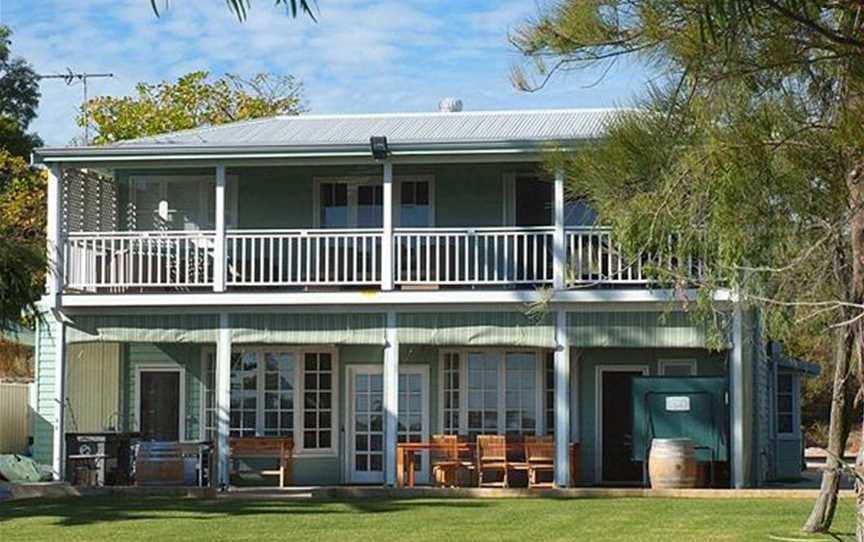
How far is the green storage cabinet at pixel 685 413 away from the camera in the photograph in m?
22.3

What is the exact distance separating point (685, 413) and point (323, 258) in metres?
6.02

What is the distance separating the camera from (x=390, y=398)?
73.9 ft

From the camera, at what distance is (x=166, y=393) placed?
25.8 m

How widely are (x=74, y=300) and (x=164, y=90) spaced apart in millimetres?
20134

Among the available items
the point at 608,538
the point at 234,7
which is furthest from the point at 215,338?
the point at 234,7

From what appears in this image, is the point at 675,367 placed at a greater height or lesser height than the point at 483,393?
greater

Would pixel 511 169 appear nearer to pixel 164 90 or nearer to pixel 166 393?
pixel 166 393

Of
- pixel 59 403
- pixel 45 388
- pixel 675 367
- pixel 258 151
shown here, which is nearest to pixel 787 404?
pixel 675 367

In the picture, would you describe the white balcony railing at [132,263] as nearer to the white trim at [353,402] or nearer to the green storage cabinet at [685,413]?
the white trim at [353,402]

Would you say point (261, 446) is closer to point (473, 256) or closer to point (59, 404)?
point (59, 404)

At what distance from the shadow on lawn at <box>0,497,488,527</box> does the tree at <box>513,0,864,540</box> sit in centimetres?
828

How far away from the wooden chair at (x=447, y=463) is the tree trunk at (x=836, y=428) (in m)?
8.07

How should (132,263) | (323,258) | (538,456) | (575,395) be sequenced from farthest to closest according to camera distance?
(575,395) → (323,258) → (132,263) → (538,456)

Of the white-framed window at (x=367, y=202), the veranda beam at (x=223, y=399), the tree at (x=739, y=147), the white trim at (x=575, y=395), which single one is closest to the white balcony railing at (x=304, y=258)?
the veranda beam at (x=223, y=399)
